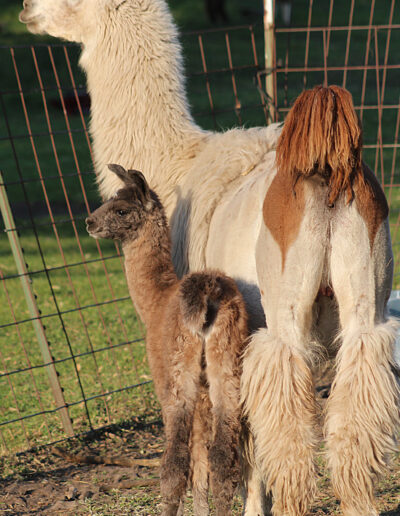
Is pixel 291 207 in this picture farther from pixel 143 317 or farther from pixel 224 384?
pixel 143 317

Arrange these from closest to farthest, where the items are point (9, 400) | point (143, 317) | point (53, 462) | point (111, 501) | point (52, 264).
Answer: point (143, 317) → point (111, 501) → point (53, 462) → point (9, 400) → point (52, 264)

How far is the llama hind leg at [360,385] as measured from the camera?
2.94 meters

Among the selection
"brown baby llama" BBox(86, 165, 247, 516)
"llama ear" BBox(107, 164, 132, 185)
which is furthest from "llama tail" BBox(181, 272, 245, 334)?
"llama ear" BBox(107, 164, 132, 185)

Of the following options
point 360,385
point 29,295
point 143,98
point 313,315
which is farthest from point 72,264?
point 360,385

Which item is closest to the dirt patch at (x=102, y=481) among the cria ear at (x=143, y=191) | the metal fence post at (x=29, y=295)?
the metal fence post at (x=29, y=295)

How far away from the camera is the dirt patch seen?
4.07 meters

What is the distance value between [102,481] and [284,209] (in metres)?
2.42

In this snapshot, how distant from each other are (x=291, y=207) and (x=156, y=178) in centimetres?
161

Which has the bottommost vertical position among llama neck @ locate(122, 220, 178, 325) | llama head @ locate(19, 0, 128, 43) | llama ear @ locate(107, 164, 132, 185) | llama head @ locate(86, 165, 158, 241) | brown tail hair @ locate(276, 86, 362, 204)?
llama neck @ locate(122, 220, 178, 325)

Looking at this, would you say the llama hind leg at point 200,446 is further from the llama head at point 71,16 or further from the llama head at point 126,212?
the llama head at point 71,16

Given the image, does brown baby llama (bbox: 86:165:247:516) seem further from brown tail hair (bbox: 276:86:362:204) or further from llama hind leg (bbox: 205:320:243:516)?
brown tail hair (bbox: 276:86:362:204)

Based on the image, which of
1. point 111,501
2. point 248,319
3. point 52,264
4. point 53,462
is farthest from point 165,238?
point 52,264

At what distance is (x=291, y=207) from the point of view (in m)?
2.96

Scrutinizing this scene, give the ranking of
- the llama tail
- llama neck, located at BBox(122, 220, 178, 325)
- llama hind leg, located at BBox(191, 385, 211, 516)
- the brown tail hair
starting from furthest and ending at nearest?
llama neck, located at BBox(122, 220, 178, 325) → llama hind leg, located at BBox(191, 385, 211, 516) → the llama tail → the brown tail hair
